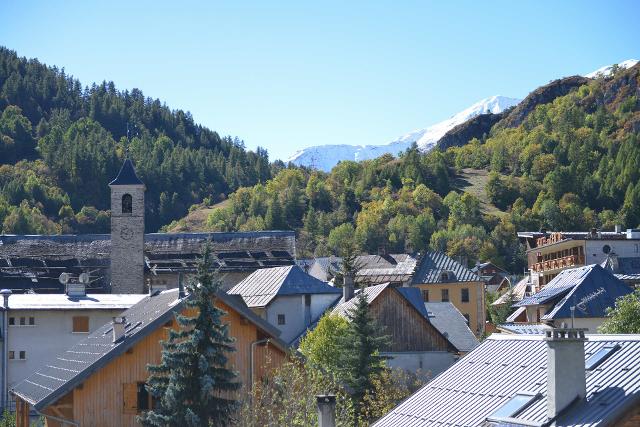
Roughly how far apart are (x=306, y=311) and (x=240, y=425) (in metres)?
28.0

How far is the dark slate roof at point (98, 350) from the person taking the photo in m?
29.3

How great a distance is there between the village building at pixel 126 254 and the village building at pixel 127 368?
54.0 meters

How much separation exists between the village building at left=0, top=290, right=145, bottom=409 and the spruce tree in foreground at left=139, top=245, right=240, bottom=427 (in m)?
24.5

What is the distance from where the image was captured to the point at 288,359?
3186cm

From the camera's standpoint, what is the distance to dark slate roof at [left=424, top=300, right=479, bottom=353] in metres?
54.4

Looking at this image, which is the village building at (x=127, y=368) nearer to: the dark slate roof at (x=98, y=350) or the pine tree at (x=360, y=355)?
the dark slate roof at (x=98, y=350)

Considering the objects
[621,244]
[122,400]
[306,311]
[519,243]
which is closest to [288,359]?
[122,400]

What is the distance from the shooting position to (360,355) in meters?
37.3

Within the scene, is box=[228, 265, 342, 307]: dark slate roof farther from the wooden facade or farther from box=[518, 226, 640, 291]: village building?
box=[518, 226, 640, 291]: village building

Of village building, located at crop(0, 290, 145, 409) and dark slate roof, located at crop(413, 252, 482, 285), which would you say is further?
dark slate roof, located at crop(413, 252, 482, 285)

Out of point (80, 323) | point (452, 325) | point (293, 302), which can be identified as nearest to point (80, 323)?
point (80, 323)

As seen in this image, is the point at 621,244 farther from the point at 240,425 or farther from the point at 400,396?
the point at 240,425

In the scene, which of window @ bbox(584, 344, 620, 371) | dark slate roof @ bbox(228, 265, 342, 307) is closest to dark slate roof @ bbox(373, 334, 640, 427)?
window @ bbox(584, 344, 620, 371)

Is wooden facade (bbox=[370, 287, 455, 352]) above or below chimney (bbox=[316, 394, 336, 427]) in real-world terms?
below
